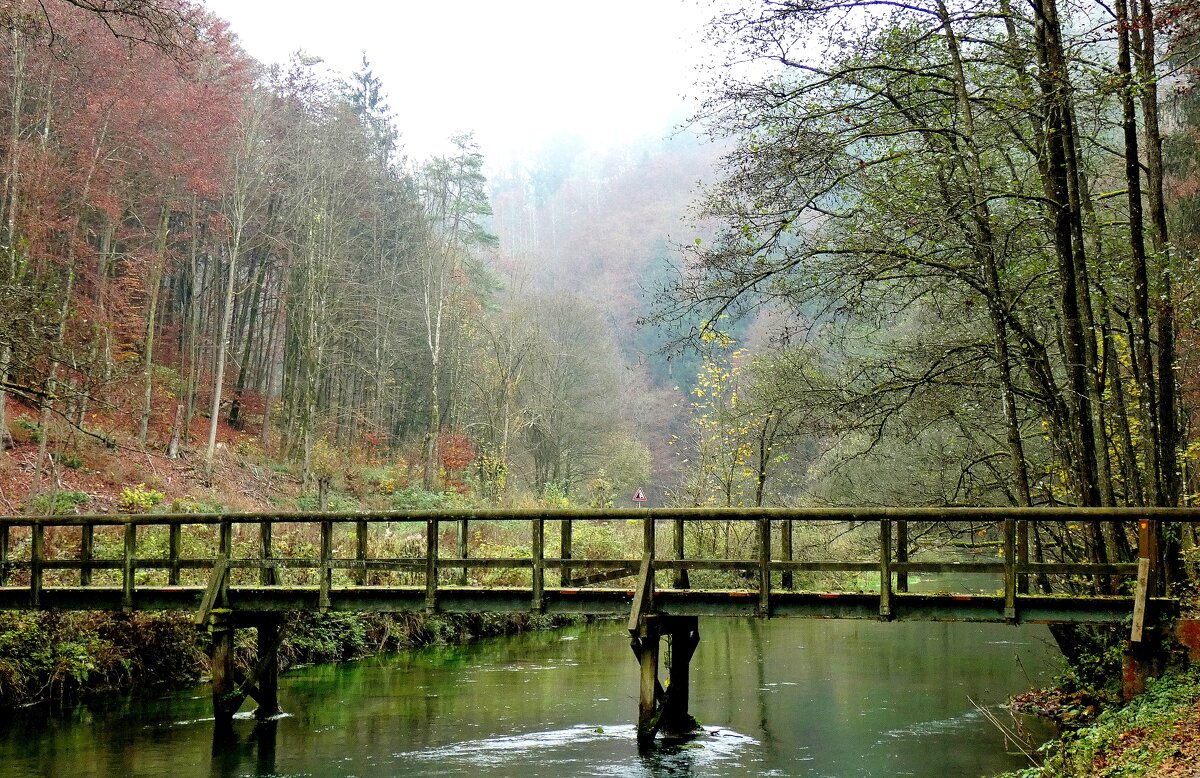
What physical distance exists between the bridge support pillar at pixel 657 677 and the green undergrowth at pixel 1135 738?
4276 millimetres

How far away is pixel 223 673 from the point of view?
14.0 metres

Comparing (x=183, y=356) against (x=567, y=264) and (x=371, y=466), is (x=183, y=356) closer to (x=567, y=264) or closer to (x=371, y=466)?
(x=371, y=466)

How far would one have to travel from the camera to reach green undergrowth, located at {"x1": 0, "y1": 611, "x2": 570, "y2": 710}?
1506 cm

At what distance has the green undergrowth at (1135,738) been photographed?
7.54m

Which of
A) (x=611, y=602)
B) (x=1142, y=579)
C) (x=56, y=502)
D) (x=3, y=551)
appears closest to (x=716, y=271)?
(x=611, y=602)

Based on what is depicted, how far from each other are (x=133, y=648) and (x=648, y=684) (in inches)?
342

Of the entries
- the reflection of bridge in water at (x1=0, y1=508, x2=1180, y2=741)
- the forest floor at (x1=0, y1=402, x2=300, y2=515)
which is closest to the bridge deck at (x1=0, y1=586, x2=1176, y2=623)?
the reflection of bridge in water at (x1=0, y1=508, x2=1180, y2=741)

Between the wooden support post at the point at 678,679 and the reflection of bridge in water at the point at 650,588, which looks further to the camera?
the wooden support post at the point at 678,679

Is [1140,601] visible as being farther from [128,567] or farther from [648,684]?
[128,567]

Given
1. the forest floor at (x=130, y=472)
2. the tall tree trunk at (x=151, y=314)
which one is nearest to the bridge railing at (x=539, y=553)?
the forest floor at (x=130, y=472)

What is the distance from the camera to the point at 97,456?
24.1 m

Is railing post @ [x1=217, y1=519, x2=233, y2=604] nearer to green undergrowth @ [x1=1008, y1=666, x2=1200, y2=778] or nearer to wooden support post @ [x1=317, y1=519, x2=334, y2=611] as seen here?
wooden support post @ [x1=317, y1=519, x2=334, y2=611]

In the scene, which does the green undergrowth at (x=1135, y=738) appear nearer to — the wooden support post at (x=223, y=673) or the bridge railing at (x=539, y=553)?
the bridge railing at (x=539, y=553)

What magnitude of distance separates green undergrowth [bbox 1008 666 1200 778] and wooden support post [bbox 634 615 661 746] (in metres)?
4.26
